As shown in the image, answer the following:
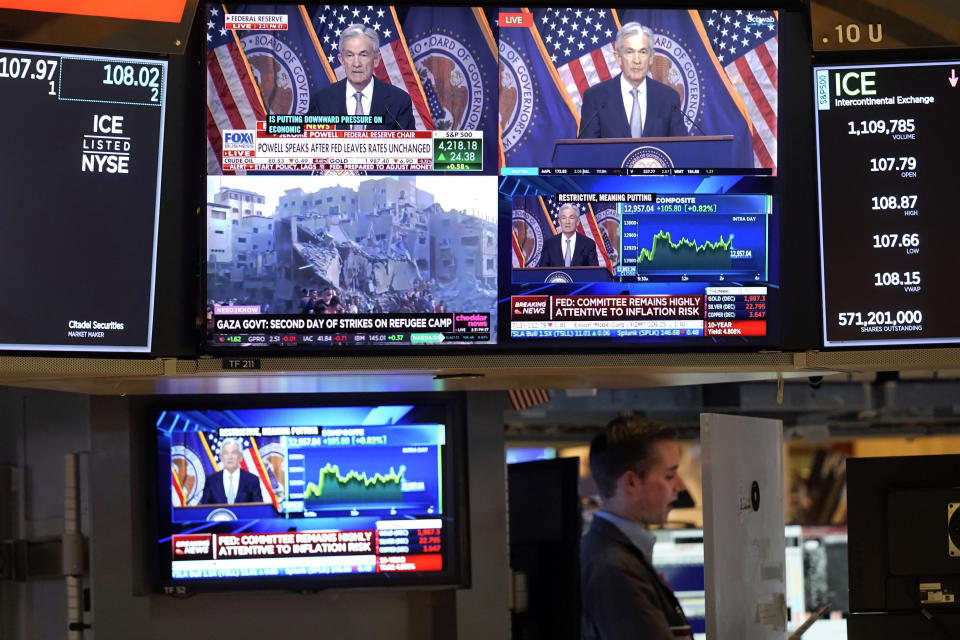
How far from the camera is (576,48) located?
3.29m

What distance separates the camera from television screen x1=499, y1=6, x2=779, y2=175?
128 inches

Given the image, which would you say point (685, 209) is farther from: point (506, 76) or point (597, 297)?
point (506, 76)

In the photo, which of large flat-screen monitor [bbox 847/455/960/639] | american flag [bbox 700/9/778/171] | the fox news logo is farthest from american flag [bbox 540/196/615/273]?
large flat-screen monitor [bbox 847/455/960/639]

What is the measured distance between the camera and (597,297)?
10.8ft

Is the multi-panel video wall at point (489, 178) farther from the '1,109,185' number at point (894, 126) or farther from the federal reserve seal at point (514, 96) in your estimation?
the '1,109,185' number at point (894, 126)

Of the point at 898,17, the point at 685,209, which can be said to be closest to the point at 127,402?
the point at 685,209

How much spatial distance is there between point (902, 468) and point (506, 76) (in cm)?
157

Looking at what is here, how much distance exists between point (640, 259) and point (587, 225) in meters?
0.18

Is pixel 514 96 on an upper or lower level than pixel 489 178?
upper

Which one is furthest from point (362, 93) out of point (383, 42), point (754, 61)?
point (754, 61)

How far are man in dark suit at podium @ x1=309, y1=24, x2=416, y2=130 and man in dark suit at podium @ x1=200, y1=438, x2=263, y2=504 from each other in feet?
4.44

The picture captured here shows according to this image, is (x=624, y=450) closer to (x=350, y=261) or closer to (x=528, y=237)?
(x=528, y=237)

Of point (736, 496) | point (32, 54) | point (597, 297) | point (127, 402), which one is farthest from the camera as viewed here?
point (127, 402)

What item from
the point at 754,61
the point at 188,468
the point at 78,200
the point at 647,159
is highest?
the point at 754,61
